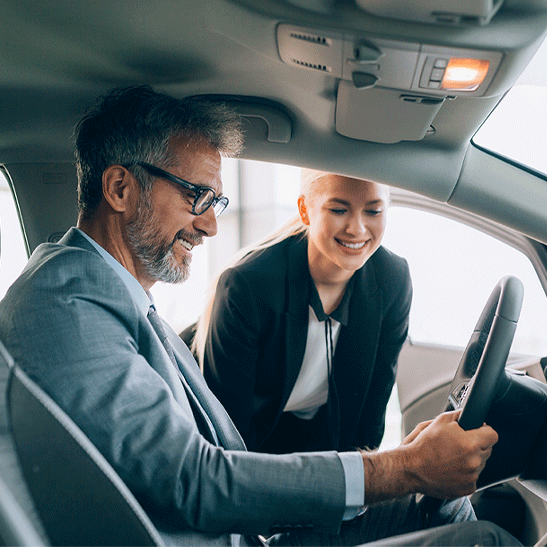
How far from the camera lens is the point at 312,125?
142cm

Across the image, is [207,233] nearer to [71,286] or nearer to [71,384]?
[71,286]

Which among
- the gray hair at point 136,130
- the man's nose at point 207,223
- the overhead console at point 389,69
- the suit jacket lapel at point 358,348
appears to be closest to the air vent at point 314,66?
the overhead console at point 389,69

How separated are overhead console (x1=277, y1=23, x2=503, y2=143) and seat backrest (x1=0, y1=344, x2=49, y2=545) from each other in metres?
0.78

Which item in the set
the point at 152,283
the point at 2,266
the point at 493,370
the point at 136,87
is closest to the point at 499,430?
the point at 493,370

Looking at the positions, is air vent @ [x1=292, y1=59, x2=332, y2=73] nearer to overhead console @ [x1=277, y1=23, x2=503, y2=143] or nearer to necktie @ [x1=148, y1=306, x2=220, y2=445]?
overhead console @ [x1=277, y1=23, x2=503, y2=143]

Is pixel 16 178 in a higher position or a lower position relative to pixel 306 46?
lower

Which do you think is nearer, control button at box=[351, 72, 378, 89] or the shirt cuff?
the shirt cuff

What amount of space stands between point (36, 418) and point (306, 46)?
81 centimetres

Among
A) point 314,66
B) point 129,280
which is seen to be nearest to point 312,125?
point 314,66

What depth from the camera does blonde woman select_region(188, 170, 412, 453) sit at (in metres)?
1.74

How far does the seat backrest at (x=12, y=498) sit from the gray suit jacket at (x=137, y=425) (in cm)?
9

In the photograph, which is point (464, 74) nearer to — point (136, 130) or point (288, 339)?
point (136, 130)

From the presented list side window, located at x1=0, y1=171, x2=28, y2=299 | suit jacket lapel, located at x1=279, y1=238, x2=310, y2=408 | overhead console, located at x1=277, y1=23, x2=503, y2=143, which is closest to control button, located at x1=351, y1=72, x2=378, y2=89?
overhead console, located at x1=277, y1=23, x2=503, y2=143

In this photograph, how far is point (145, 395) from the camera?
0.89m
